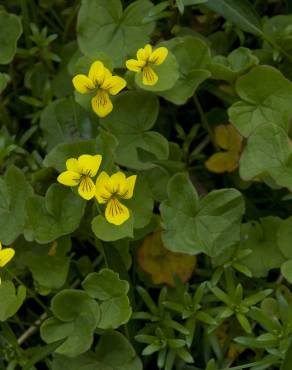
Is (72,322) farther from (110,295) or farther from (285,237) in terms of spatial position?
(285,237)

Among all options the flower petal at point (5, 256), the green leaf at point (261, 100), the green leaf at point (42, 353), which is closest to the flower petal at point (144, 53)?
the green leaf at point (261, 100)

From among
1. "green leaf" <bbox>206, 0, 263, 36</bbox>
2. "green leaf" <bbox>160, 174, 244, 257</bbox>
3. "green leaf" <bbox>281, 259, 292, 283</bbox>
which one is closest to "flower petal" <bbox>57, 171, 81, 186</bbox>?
"green leaf" <bbox>160, 174, 244, 257</bbox>

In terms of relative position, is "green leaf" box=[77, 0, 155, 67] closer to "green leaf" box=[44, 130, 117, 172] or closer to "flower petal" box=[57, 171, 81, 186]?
"green leaf" box=[44, 130, 117, 172]

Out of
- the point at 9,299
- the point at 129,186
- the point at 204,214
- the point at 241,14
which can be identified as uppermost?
the point at 241,14

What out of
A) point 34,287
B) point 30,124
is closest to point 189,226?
point 34,287

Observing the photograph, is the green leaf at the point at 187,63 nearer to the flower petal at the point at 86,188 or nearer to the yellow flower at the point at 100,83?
the yellow flower at the point at 100,83

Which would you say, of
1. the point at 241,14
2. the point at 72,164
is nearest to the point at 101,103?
the point at 72,164
